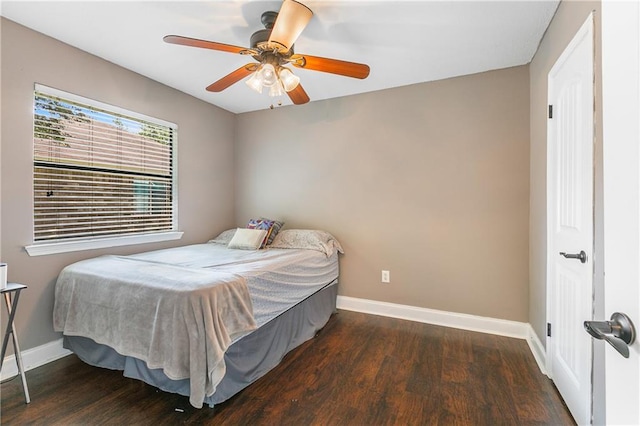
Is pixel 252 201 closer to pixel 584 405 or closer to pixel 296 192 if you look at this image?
pixel 296 192

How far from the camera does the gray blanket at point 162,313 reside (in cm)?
154

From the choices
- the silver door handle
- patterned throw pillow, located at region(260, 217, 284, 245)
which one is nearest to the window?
patterned throw pillow, located at region(260, 217, 284, 245)

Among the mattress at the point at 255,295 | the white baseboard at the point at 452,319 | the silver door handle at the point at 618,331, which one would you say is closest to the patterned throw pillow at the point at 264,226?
the mattress at the point at 255,295

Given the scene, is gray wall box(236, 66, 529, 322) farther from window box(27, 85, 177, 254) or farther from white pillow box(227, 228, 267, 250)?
window box(27, 85, 177, 254)

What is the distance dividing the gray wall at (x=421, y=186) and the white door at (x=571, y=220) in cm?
70

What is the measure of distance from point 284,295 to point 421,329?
1.49 meters

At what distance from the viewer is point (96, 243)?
8.20ft

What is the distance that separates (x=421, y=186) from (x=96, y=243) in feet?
10.2

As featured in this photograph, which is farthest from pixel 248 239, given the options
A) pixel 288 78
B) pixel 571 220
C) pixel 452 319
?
pixel 571 220

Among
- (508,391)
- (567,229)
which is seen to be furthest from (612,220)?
(508,391)

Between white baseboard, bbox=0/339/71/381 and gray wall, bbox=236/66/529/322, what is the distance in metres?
2.38

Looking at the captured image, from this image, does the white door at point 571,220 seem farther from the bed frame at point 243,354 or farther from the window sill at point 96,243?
the window sill at point 96,243

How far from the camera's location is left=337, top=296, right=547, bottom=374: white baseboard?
2496 mm

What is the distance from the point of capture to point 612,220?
0.61 meters
